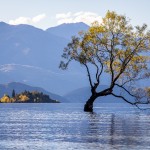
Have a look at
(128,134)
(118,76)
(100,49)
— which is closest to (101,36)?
(100,49)

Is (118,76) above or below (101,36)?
below

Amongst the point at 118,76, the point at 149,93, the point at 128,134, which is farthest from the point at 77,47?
the point at 128,134

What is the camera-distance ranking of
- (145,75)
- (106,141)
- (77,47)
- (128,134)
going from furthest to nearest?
1. (77,47)
2. (145,75)
3. (128,134)
4. (106,141)

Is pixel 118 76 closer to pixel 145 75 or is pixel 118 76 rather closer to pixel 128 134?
pixel 145 75

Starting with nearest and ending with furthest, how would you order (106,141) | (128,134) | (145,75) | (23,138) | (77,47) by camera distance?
(106,141) < (23,138) < (128,134) < (145,75) < (77,47)

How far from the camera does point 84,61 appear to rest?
416 feet

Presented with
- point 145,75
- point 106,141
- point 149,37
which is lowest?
point 106,141

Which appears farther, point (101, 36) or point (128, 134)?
point (101, 36)

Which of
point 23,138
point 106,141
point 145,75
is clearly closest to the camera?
point 106,141

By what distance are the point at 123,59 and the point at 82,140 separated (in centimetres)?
7027

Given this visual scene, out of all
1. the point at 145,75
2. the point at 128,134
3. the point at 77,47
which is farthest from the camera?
the point at 77,47

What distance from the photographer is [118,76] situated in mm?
124062

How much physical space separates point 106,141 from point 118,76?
6923cm

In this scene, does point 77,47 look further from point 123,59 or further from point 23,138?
point 23,138
